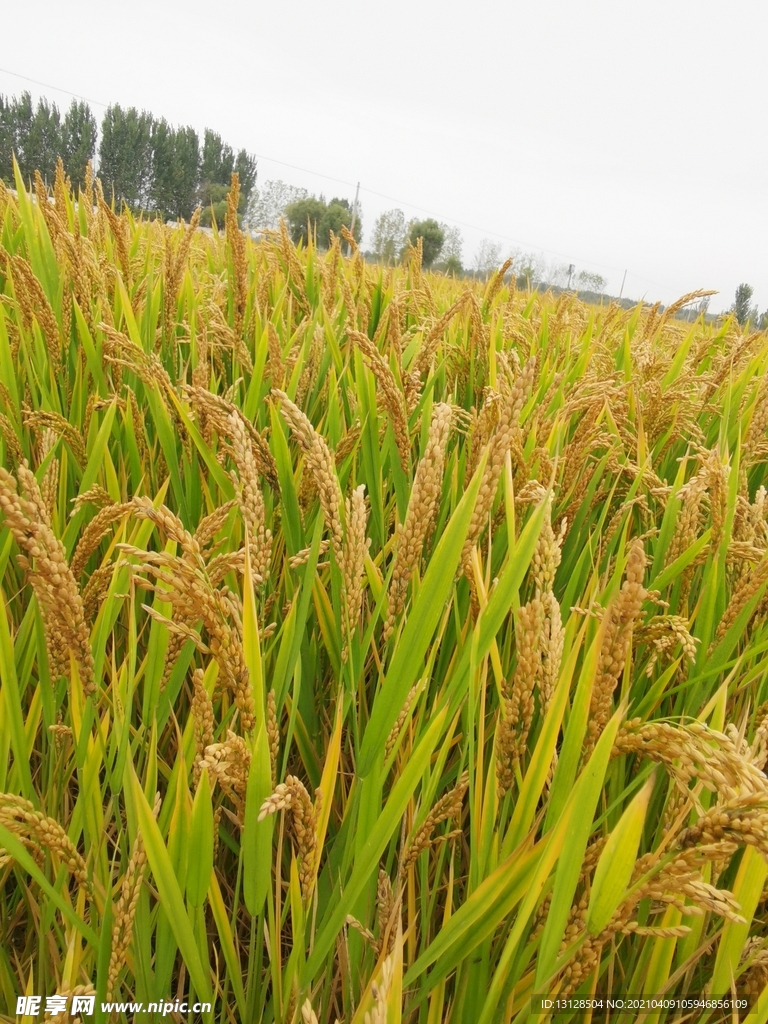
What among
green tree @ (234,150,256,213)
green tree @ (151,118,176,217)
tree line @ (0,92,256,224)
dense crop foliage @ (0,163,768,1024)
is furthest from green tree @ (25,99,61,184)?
dense crop foliage @ (0,163,768,1024)

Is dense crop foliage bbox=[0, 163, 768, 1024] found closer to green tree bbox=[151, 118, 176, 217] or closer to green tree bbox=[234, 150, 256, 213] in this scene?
green tree bbox=[234, 150, 256, 213]

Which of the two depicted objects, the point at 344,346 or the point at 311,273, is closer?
the point at 344,346

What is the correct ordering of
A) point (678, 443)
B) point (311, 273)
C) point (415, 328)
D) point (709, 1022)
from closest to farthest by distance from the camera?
point (709, 1022) → point (678, 443) → point (415, 328) → point (311, 273)

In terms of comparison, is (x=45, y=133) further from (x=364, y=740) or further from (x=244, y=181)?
(x=364, y=740)

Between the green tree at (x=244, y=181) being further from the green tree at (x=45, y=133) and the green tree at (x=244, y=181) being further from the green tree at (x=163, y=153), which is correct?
the green tree at (x=45, y=133)

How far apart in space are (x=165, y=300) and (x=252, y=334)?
26 centimetres

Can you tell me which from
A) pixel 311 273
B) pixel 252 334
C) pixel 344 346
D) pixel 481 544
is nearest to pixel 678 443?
pixel 481 544

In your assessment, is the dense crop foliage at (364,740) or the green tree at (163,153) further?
the green tree at (163,153)

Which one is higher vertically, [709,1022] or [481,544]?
[481,544]

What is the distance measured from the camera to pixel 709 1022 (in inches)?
27.3

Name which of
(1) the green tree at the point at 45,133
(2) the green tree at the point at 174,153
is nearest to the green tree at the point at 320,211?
(2) the green tree at the point at 174,153

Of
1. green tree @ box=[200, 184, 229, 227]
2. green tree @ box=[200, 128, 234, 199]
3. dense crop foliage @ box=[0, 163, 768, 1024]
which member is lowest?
dense crop foliage @ box=[0, 163, 768, 1024]

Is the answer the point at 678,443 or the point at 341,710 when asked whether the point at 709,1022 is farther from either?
the point at 678,443

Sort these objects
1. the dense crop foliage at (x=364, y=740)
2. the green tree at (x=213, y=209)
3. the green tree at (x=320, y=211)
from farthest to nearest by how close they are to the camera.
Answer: the green tree at (x=320, y=211)
the green tree at (x=213, y=209)
the dense crop foliage at (x=364, y=740)
